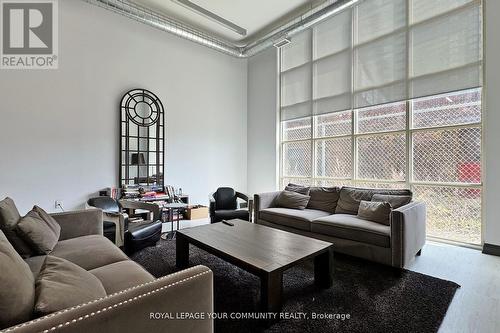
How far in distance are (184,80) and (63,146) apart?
255 centimetres

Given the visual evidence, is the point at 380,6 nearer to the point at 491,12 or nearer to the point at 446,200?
the point at 491,12

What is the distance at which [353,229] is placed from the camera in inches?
114

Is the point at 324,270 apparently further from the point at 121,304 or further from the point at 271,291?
the point at 121,304

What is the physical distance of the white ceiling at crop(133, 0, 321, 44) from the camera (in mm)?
4301

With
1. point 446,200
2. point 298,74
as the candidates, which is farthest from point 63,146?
point 446,200

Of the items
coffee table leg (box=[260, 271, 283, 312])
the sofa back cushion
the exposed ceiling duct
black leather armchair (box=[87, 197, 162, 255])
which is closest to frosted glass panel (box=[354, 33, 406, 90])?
the exposed ceiling duct

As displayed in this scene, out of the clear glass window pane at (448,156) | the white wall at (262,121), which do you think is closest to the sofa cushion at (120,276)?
the clear glass window pane at (448,156)

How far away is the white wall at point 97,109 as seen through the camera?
11.7 ft

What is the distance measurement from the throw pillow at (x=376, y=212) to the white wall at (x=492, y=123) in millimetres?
1387

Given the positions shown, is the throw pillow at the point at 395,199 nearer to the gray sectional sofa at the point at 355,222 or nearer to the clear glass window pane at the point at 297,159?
the gray sectional sofa at the point at 355,222

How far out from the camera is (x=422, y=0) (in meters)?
3.64

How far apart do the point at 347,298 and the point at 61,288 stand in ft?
6.76

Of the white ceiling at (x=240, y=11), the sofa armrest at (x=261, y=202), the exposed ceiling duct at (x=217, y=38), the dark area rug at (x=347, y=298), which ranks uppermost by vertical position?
the white ceiling at (x=240, y=11)

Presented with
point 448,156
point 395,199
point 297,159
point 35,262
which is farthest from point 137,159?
point 448,156
